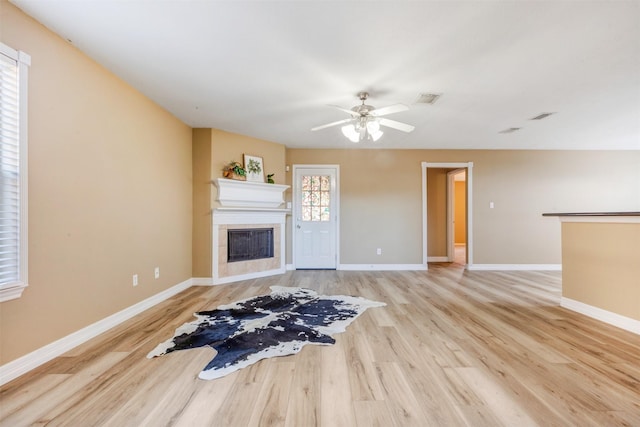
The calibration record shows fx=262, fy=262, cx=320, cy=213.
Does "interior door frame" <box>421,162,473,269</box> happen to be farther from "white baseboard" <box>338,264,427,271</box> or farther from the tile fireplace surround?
the tile fireplace surround

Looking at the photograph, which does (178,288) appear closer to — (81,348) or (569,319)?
(81,348)

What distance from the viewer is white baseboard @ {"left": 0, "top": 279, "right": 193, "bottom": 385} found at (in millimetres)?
1665

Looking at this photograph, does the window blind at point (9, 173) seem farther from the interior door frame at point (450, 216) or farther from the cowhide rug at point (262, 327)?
the interior door frame at point (450, 216)

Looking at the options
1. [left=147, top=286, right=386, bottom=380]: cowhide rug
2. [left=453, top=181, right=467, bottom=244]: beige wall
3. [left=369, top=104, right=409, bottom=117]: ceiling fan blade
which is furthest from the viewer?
[left=453, top=181, right=467, bottom=244]: beige wall

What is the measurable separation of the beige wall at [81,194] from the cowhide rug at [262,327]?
2.54ft

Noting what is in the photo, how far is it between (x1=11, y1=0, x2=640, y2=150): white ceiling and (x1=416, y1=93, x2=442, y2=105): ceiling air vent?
0.07 m

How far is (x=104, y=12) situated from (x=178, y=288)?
10.2ft

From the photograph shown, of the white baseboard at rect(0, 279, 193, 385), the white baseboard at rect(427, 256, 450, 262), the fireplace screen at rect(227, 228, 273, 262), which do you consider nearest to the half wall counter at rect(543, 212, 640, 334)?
the white baseboard at rect(427, 256, 450, 262)

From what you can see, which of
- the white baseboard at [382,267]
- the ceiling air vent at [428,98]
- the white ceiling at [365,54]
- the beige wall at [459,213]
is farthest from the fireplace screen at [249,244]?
the beige wall at [459,213]

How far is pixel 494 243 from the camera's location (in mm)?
5273

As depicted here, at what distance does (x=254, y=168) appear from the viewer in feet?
14.8

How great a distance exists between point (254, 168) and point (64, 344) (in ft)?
10.4

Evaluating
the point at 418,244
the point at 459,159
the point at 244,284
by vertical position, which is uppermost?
the point at 459,159

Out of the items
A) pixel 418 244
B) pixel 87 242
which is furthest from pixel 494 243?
pixel 87 242
